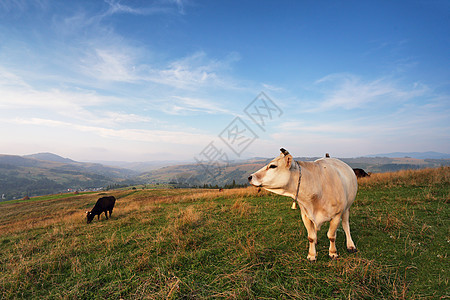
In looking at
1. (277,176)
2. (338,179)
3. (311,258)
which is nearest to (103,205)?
(277,176)

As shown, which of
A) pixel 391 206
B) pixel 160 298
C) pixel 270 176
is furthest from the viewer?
pixel 391 206

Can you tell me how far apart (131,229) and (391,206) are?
11400 mm

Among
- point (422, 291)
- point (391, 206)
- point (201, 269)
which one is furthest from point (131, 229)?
point (391, 206)

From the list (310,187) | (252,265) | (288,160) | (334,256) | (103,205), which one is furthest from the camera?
(103,205)

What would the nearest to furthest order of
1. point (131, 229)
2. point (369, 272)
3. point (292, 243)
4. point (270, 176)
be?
1. point (369, 272)
2. point (270, 176)
3. point (292, 243)
4. point (131, 229)

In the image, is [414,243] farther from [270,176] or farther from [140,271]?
[140,271]

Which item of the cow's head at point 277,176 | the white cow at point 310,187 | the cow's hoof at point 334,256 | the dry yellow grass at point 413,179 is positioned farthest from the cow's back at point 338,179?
the dry yellow grass at point 413,179

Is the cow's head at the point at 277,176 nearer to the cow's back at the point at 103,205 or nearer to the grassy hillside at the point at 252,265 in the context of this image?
the grassy hillside at the point at 252,265

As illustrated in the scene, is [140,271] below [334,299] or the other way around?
below

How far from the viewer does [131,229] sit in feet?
27.3

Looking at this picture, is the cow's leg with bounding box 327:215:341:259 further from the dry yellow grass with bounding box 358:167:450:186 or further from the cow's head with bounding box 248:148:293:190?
the dry yellow grass with bounding box 358:167:450:186

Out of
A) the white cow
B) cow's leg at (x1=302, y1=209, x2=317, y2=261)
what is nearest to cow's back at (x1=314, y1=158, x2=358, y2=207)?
the white cow

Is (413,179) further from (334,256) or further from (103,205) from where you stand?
(103,205)

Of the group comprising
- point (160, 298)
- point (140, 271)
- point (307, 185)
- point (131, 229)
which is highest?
point (307, 185)
